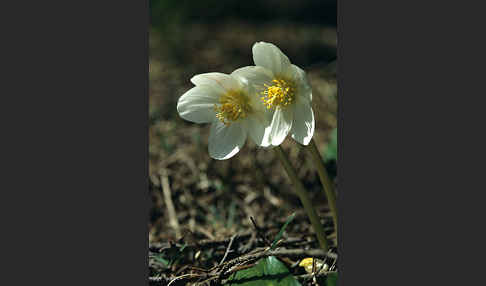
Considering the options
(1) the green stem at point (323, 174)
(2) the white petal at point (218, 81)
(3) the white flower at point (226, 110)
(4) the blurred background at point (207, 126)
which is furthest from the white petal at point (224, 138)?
(4) the blurred background at point (207, 126)

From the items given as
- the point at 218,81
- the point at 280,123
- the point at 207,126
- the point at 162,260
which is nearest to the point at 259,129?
the point at 280,123

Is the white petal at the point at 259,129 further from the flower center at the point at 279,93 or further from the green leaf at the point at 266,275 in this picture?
the green leaf at the point at 266,275

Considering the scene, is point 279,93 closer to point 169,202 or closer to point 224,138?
point 224,138

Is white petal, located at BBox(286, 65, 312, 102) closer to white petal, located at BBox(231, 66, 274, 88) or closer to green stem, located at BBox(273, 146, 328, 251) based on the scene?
white petal, located at BBox(231, 66, 274, 88)

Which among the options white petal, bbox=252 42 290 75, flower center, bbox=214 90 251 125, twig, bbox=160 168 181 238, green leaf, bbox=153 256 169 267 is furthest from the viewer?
twig, bbox=160 168 181 238

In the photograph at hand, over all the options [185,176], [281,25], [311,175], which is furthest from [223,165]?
[281,25]

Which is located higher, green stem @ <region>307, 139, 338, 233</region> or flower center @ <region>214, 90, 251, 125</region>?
flower center @ <region>214, 90, 251, 125</region>

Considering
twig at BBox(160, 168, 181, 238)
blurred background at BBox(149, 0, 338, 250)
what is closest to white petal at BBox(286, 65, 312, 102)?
blurred background at BBox(149, 0, 338, 250)
